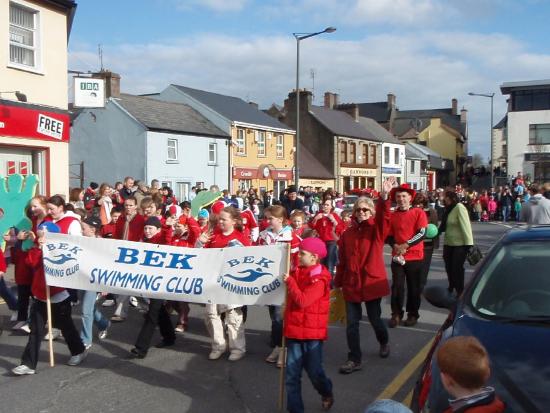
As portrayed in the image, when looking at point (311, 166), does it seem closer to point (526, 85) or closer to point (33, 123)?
point (526, 85)

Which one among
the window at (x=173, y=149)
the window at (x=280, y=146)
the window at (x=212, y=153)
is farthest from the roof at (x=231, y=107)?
the window at (x=173, y=149)

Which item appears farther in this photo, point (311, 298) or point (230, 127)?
point (230, 127)

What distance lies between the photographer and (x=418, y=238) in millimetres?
7789

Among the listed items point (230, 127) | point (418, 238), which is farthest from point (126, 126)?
point (418, 238)

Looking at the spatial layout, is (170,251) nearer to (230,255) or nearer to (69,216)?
(230,255)

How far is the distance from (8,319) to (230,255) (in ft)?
14.0

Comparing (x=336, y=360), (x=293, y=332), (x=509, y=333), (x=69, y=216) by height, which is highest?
(x=69, y=216)

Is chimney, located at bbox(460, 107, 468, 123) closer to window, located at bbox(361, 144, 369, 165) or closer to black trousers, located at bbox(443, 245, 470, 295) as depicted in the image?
window, located at bbox(361, 144, 369, 165)

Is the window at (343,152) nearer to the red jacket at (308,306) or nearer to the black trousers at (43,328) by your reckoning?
the black trousers at (43,328)

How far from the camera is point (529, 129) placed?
5119 centimetres

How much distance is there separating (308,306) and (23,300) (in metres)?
4.62

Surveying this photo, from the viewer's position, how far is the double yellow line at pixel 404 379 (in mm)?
5473

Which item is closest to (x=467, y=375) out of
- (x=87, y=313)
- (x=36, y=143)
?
(x=87, y=313)

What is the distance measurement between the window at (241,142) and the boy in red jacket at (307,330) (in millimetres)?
34242
